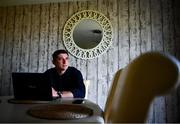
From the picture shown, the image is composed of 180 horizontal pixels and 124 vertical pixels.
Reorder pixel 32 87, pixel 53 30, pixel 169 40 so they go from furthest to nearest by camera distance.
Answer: pixel 53 30
pixel 169 40
pixel 32 87

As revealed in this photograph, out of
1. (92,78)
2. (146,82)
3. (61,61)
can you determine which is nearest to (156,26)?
(92,78)

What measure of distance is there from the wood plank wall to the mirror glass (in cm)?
22

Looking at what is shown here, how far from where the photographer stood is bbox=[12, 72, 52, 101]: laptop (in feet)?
4.79

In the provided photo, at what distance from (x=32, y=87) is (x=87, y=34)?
1883mm

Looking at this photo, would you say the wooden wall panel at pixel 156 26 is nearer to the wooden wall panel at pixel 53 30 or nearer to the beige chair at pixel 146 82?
the wooden wall panel at pixel 53 30

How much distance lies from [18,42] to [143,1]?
80.4 inches

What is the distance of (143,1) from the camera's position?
3.25 meters

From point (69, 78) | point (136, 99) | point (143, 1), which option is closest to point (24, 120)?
point (136, 99)

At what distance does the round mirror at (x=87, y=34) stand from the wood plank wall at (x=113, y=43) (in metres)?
0.08

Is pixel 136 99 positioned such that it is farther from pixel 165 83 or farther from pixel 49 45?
pixel 49 45

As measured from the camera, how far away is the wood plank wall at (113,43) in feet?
10.2

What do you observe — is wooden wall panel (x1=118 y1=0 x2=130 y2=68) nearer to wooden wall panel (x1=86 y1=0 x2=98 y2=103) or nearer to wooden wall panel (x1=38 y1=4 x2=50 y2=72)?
wooden wall panel (x1=86 y1=0 x2=98 y2=103)

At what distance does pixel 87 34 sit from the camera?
3.25 metres

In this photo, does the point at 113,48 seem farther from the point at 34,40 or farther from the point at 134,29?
the point at 34,40
